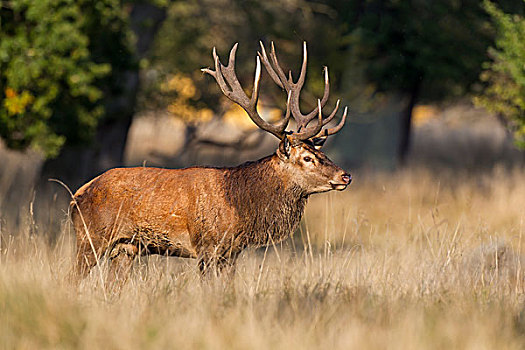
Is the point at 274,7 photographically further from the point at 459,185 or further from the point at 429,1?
the point at 459,185

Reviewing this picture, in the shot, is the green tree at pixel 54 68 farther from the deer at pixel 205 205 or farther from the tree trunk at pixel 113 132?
the deer at pixel 205 205

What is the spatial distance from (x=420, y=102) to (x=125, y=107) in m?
8.35

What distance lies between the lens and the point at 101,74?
960cm

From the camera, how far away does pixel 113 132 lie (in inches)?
529

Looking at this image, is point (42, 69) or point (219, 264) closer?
point (219, 264)

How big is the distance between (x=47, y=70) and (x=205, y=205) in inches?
153

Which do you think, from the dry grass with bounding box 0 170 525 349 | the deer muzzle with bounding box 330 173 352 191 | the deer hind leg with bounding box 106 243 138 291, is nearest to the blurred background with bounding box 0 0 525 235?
the deer hind leg with bounding box 106 243 138 291

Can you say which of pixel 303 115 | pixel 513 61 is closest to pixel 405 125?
pixel 513 61

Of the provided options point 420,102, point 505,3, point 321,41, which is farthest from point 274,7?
point 505,3

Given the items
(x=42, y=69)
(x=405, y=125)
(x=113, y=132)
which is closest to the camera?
(x=42, y=69)

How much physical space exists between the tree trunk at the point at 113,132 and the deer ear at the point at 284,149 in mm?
5406

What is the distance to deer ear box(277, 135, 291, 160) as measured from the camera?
629 cm

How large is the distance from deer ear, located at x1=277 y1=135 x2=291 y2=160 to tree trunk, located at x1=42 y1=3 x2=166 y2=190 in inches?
213

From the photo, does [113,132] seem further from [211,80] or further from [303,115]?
[303,115]
